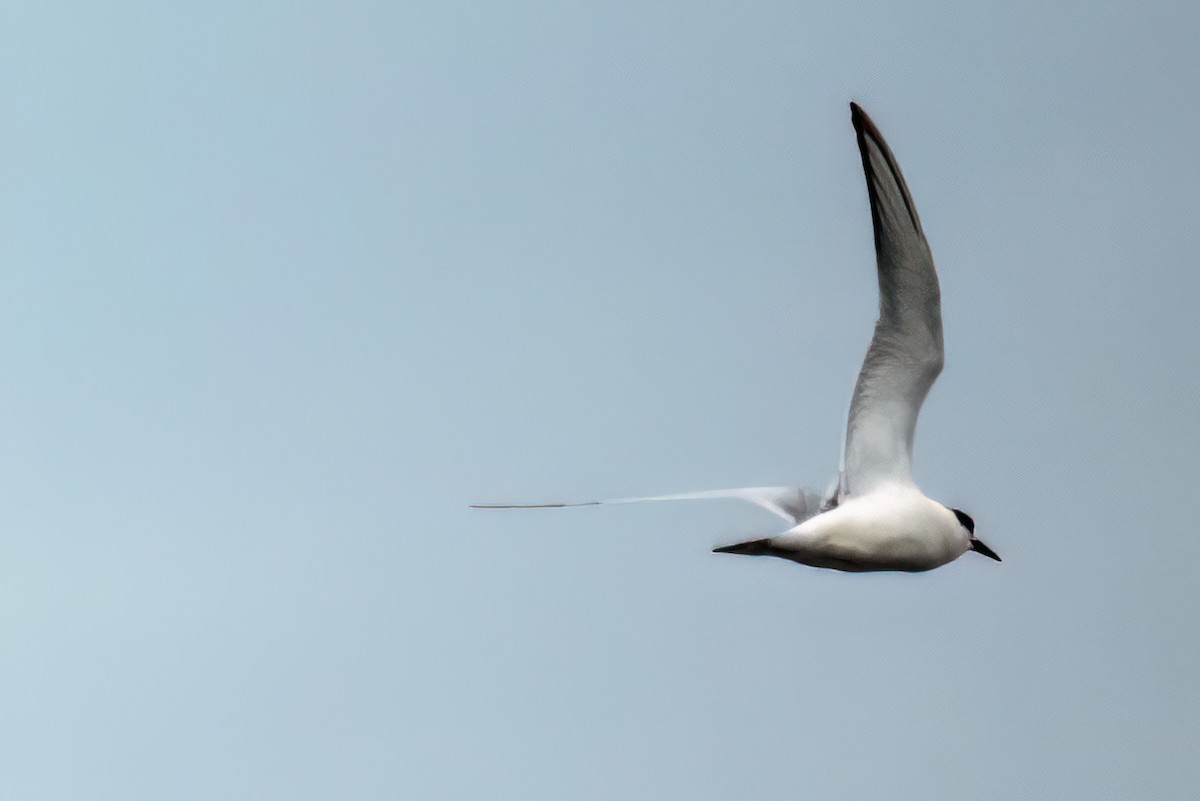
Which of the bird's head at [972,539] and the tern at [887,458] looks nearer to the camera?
the tern at [887,458]

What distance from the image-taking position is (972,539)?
996 centimetres

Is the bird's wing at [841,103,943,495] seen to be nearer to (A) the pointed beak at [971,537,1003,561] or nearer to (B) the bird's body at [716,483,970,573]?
(B) the bird's body at [716,483,970,573]

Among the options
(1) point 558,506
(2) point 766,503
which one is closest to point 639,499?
(1) point 558,506

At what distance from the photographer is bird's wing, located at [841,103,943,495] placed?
26.4ft

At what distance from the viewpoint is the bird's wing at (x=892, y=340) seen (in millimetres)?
8047

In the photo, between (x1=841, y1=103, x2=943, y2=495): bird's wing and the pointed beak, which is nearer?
(x1=841, y1=103, x2=943, y2=495): bird's wing

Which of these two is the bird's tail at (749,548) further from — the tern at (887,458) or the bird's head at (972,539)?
the bird's head at (972,539)

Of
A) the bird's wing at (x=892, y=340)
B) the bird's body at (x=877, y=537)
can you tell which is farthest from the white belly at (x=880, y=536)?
the bird's wing at (x=892, y=340)

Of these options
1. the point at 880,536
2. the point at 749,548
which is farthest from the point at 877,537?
the point at 749,548

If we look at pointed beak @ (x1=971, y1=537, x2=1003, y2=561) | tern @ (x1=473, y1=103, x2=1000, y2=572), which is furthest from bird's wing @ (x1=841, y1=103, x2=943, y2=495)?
pointed beak @ (x1=971, y1=537, x2=1003, y2=561)

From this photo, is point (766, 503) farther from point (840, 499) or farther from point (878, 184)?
point (878, 184)

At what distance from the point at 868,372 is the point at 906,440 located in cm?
53

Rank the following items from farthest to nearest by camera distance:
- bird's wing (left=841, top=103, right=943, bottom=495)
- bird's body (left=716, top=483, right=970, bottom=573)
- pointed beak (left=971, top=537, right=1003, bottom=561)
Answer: pointed beak (left=971, top=537, right=1003, bottom=561), bird's body (left=716, top=483, right=970, bottom=573), bird's wing (left=841, top=103, right=943, bottom=495)

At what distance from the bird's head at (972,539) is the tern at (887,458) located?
0.04ft
